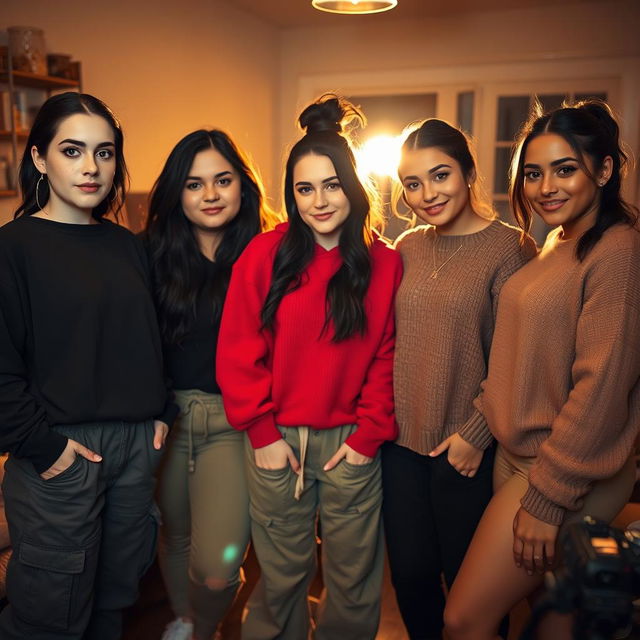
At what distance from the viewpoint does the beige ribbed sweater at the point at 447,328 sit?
4.99 feet

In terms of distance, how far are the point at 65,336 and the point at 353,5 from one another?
1.85 meters

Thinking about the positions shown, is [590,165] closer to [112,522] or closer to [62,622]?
[112,522]

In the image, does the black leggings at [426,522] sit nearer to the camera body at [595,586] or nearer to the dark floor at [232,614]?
the dark floor at [232,614]

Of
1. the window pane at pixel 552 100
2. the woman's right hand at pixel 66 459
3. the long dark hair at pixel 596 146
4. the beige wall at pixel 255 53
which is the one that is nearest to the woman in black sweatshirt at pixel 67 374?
the woman's right hand at pixel 66 459

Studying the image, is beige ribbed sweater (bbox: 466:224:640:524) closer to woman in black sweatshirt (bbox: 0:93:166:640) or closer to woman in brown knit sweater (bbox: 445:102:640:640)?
woman in brown knit sweater (bbox: 445:102:640:640)

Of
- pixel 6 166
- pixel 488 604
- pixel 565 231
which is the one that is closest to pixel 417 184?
pixel 565 231

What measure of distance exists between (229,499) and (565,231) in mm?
1124

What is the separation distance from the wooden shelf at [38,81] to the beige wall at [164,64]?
27 cm

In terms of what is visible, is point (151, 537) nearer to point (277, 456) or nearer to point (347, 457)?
point (277, 456)

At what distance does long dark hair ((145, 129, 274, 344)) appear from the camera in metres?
1.76

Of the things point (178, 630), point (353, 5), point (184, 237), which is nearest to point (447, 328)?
point (184, 237)

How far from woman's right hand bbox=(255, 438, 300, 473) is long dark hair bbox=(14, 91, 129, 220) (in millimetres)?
747

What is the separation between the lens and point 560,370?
4.33 ft

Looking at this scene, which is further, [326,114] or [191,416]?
[191,416]
